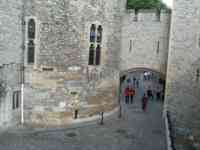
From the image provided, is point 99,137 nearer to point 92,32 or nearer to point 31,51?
point 31,51

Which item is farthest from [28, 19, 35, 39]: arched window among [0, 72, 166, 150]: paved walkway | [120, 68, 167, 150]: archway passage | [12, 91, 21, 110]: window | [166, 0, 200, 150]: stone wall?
[166, 0, 200, 150]: stone wall

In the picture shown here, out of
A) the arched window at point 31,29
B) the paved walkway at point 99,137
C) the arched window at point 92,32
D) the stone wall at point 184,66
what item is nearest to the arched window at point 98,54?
the arched window at point 92,32

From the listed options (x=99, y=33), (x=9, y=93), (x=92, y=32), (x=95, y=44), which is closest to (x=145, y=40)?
(x=99, y=33)

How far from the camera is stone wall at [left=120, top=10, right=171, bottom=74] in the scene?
1437 centimetres

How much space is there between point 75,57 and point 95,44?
4.06ft

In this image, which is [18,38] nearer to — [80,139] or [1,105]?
[1,105]

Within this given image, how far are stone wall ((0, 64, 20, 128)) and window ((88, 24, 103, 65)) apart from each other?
3.20 meters

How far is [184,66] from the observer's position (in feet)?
42.5

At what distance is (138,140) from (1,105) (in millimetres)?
5259

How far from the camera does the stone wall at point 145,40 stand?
14.4 m

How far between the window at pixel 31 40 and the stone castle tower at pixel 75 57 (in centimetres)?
4

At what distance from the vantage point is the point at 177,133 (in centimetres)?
1102

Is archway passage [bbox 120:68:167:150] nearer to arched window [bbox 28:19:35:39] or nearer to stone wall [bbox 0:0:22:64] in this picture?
stone wall [bbox 0:0:22:64]

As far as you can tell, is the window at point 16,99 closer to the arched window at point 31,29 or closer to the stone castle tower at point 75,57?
the stone castle tower at point 75,57
